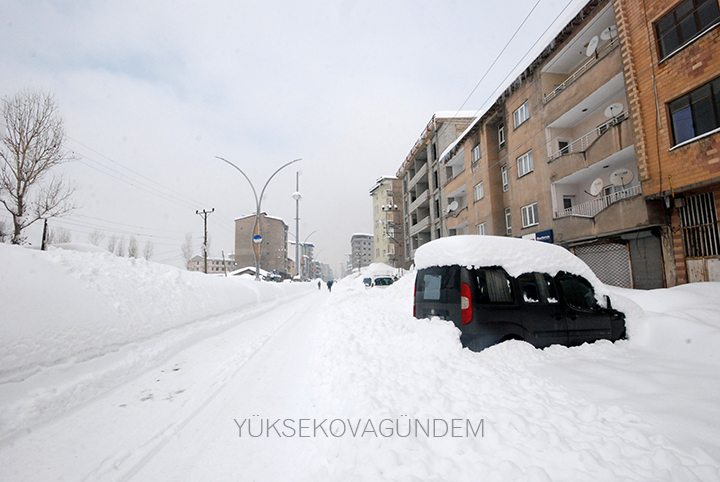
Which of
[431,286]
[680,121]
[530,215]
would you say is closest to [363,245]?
[530,215]

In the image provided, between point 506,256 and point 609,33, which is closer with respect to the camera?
point 506,256

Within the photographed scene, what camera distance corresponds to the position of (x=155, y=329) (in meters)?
6.75

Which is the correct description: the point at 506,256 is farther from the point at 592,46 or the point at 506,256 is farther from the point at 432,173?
the point at 432,173

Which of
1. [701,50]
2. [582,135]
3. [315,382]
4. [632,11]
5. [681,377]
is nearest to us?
[681,377]

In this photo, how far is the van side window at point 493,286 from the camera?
455cm

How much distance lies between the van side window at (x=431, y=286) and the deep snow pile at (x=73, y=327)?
4969mm

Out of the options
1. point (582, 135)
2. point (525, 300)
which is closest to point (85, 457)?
point (525, 300)

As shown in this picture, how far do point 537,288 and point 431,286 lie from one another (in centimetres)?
164

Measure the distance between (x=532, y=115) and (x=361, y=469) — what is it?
1964cm

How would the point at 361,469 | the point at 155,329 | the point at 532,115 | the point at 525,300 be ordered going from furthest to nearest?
the point at 532,115 → the point at 155,329 → the point at 525,300 → the point at 361,469

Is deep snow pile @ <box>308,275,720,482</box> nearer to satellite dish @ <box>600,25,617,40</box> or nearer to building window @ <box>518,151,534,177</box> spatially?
satellite dish @ <box>600,25,617,40</box>

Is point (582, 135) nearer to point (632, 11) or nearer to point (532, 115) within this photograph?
point (532, 115)

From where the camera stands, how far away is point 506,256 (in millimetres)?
4898

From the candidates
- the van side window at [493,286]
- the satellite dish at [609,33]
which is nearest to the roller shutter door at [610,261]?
the satellite dish at [609,33]
